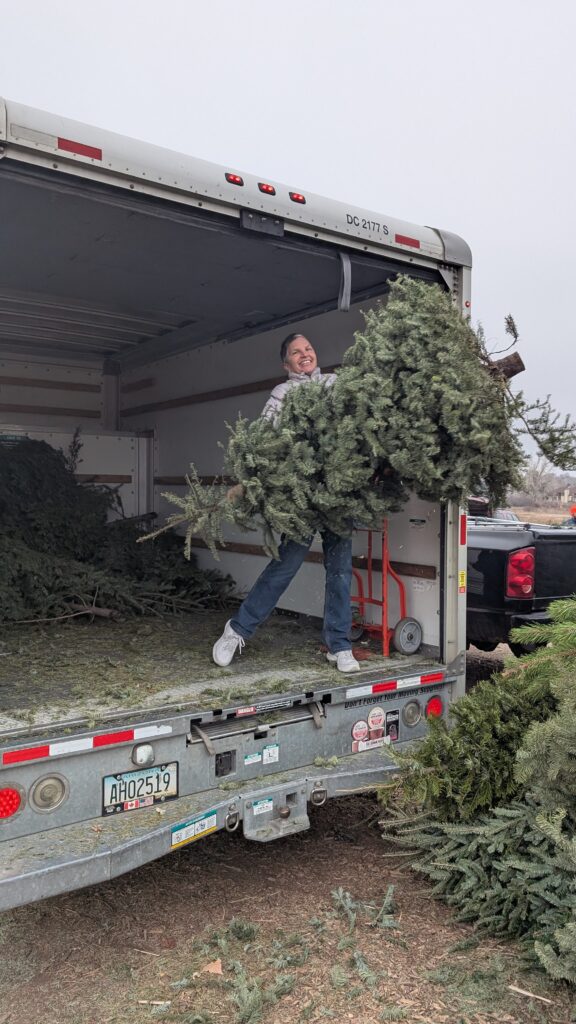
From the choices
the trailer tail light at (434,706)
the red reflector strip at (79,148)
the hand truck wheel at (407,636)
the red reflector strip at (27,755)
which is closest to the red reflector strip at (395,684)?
the trailer tail light at (434,706)

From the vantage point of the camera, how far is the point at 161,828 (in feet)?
9.62

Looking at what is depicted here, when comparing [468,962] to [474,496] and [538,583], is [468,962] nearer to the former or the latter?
[474,496]

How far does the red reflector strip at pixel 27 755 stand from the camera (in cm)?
279

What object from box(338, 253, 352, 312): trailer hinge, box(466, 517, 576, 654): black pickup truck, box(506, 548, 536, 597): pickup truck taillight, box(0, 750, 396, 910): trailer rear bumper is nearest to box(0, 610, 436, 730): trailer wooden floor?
box(0, 750, 396, 910): trailer rear bumper

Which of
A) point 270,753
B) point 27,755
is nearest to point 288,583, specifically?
point 270,753

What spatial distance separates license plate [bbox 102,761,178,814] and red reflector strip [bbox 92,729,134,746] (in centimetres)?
14

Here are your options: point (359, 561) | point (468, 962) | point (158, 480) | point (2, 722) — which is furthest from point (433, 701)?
point (158, 480)

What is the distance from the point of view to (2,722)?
123 inches

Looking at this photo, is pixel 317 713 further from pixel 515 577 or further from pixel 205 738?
pixel 515 577

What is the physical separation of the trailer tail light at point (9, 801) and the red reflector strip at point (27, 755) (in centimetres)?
10

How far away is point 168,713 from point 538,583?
3374 mm

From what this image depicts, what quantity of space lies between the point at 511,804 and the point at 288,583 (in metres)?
1.58

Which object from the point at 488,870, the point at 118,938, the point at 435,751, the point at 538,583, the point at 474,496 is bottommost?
the point at 118,938

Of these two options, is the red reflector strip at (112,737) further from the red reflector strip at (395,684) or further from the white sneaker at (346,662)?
the white sneaker at (346,662)
